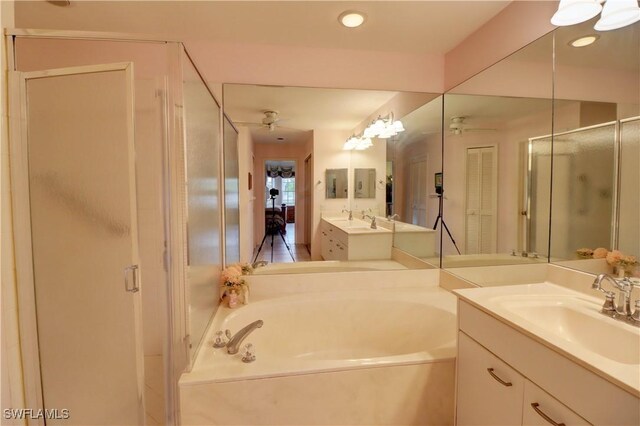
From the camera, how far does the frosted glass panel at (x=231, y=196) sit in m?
2.18

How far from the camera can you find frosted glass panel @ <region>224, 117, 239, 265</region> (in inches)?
85.9

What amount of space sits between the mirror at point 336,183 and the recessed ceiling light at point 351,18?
1092 mm

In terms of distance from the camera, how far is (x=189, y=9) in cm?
175

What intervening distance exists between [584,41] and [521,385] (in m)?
1.54

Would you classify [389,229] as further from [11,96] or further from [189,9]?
[11,96]

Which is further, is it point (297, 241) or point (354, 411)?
point (297, 241)

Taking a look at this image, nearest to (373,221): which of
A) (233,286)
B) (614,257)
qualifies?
(233,286)

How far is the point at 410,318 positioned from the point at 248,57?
2237 millimetres

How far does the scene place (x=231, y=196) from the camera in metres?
2.28

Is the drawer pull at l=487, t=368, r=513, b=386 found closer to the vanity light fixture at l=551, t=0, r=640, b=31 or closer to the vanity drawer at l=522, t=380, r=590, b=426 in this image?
the vanity drawer at l=522, t=380, r=590, b=426

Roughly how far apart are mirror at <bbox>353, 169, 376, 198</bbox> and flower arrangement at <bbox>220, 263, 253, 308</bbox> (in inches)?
46.5

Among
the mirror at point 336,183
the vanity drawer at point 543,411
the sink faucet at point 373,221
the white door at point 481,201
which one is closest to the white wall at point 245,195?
the mirror at point 336,183

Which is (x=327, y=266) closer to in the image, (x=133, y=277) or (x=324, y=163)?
(x=324, y=163)

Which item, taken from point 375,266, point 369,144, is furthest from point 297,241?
point 369,144
